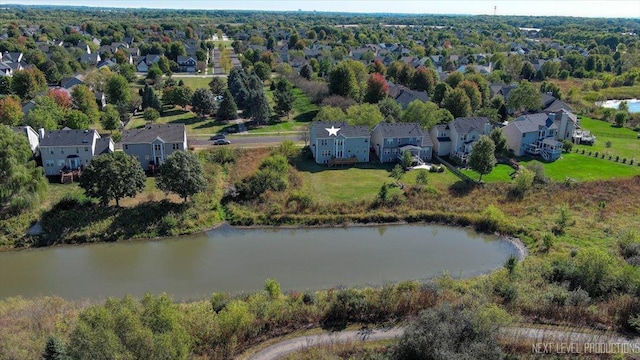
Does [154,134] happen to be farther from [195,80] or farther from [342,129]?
[195,80]

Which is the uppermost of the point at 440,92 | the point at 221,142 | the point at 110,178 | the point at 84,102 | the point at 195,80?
the point at 440,92

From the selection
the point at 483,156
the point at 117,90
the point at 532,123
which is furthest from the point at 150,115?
the point at 532,123

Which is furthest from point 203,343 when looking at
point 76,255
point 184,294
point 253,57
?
point 253,57

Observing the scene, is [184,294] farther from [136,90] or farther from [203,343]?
[136,90]

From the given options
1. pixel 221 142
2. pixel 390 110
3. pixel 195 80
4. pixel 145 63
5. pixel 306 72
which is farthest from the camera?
pixel 145 63

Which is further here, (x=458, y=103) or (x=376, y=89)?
(x=376, y=89)

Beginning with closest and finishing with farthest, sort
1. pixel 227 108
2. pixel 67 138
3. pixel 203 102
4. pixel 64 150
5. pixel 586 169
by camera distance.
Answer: pixel 64 150
pixel 67 138
pixel 586 169
pixel 227 108
pixel 203 102

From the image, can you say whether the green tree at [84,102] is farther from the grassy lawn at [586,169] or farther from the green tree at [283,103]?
the grassy lawn at [586,169]
